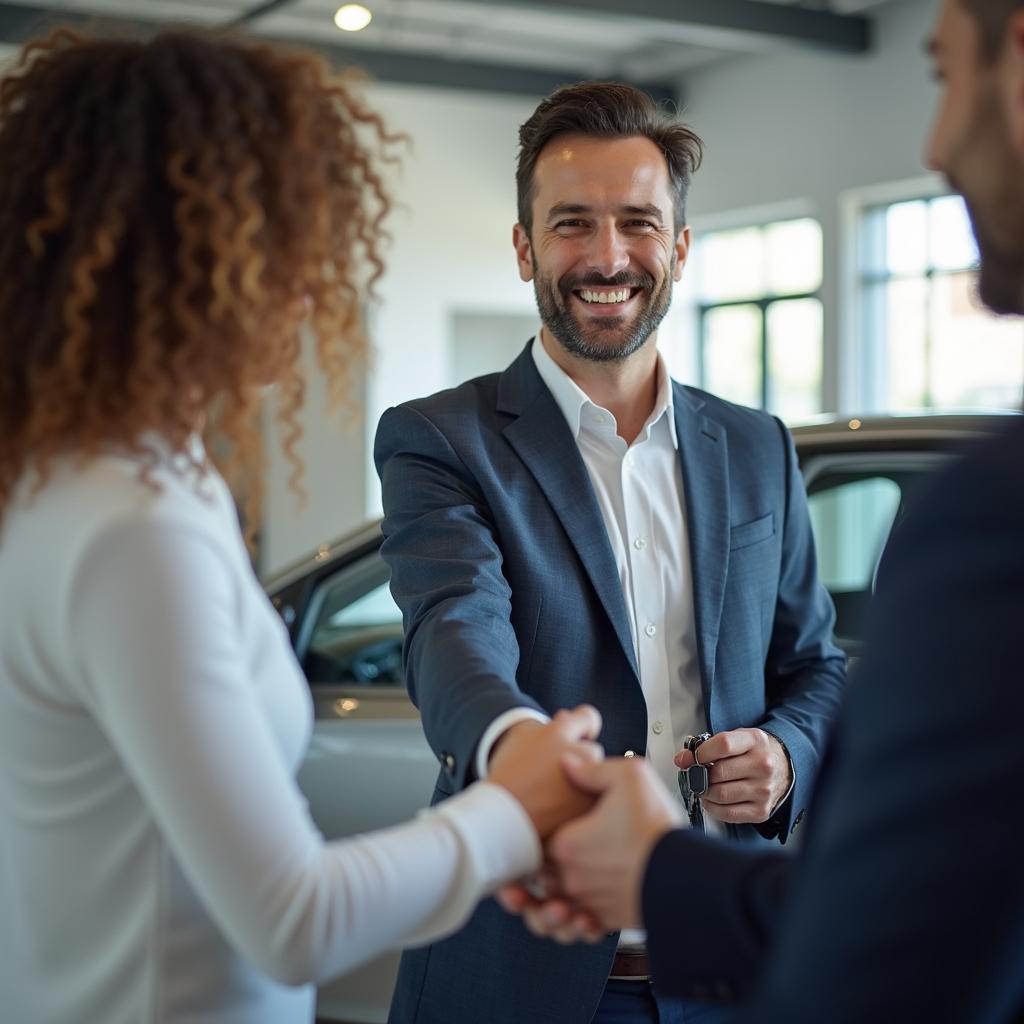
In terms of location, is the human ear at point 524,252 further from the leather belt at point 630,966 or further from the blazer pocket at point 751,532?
the leather belt at point 630,966

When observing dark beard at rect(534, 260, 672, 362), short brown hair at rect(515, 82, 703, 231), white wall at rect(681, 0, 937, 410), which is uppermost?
white wall at rect(681, 0, 937, 410)

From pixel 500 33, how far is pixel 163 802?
29.7ft

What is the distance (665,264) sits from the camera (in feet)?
6.94

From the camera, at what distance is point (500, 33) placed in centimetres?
946

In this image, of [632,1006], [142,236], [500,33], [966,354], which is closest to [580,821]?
[632,1006]

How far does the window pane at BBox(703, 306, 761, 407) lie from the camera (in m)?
10.6

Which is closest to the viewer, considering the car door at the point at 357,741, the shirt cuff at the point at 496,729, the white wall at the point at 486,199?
the shirt cuff at the point at 496,729

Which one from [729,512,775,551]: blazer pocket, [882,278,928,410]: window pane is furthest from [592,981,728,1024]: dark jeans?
[882,278,928,410]: window pane

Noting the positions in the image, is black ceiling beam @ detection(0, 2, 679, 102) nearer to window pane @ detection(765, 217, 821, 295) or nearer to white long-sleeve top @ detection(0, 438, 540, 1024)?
window pane @ detection(765, 217, 821, 295)

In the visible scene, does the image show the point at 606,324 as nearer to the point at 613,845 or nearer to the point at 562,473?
the point at 562,473

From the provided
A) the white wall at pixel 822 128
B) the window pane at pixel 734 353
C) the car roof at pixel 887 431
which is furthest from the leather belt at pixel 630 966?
the window pane at pixel 734 353

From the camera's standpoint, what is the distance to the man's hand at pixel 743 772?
186 cm

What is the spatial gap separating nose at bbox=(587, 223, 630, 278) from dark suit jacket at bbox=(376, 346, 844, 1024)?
0.17 metres

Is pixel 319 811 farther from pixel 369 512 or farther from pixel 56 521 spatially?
pixel 369 512
